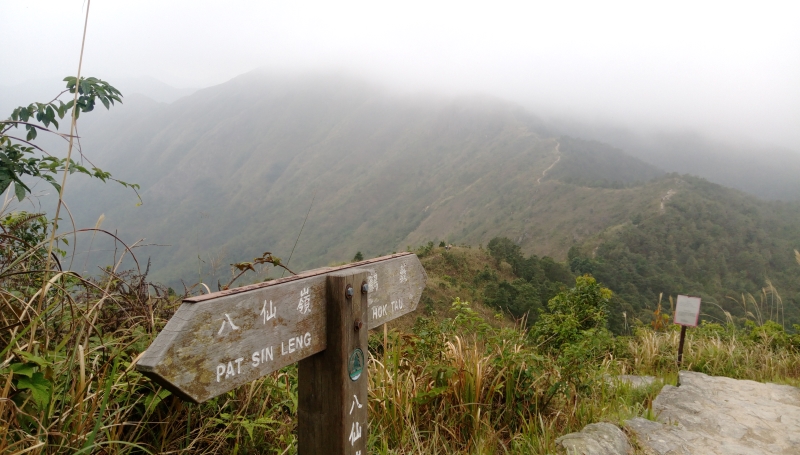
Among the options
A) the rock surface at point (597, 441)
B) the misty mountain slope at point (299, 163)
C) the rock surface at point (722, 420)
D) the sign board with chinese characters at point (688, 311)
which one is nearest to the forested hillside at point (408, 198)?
the misty mountain slope at point (299, 163)

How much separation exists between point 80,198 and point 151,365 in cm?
9280

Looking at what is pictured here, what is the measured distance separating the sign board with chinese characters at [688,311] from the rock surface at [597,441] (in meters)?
2.60

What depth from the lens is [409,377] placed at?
2475 millimetres

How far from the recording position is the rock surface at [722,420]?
270 cm

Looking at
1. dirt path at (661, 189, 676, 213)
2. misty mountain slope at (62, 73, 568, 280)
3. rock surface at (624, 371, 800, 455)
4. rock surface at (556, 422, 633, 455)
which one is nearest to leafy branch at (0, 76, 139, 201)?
rock surface at (556, 422, 633, 455)

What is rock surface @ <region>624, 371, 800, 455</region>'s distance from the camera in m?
2.70

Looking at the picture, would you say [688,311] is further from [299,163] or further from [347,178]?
[299,163]

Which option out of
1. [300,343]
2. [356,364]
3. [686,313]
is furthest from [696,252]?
[300,343]

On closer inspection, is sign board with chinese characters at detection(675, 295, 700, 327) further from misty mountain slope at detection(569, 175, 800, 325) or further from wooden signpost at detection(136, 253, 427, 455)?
misty mountain slope at detection(569, 175, 800, 325)

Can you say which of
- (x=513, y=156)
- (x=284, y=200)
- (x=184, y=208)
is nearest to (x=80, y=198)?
(x=184, y=208)

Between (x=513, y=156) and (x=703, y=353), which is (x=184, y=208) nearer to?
(x=513, y=156)

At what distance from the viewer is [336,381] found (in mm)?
1502

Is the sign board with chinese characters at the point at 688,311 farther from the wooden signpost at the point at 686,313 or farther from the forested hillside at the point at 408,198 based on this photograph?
the forested hillside at the point at 408,198

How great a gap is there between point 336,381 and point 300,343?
0.19m
